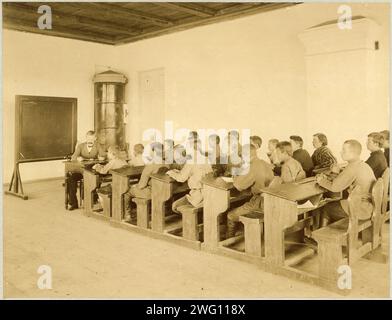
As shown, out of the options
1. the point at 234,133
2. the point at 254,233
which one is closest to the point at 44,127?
the point at 234,133

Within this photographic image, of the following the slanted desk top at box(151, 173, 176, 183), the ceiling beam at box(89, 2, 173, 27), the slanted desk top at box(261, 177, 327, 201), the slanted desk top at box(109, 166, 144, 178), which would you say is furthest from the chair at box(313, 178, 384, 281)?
the ceiling beam at box(89, 2, 173, 27)

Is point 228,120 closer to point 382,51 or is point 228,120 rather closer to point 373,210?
point 382,51

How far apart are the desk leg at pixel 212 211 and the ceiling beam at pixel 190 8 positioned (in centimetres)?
436

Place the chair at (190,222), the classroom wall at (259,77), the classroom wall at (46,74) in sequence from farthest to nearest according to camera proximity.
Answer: the classroom wall at (46,74), the classroom wall at (259,77), the chair at (190,222)

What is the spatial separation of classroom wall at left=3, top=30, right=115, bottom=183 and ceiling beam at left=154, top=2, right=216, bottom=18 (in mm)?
3226

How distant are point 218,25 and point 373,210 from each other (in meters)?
5.74

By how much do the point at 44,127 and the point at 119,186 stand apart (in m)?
4.54

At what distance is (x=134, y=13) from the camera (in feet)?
25.9

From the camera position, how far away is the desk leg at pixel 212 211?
13.4 ft

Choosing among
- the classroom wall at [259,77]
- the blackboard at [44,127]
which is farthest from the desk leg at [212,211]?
the blackboard at [44,127]

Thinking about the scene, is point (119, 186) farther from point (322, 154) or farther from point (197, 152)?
Answer: point (322, 154)

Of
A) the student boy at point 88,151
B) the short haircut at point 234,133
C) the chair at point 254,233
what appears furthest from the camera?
the short haircut at point 234,133

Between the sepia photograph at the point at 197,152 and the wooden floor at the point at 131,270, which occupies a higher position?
the sepia photograph at the point at 197,152

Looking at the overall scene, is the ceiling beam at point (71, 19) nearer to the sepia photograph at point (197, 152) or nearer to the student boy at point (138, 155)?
the sepia photograph at point (197, 152)
